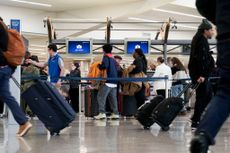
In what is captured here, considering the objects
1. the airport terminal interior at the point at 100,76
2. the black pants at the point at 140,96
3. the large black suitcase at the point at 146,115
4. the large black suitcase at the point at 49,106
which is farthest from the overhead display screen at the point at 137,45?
the large black suitcase at the point at 49,106

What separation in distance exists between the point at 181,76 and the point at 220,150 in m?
8.17

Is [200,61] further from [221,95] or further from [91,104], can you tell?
[91,104]

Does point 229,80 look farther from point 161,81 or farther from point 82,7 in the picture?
point 82,7

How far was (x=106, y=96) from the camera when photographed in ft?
35.0

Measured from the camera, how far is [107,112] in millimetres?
11914

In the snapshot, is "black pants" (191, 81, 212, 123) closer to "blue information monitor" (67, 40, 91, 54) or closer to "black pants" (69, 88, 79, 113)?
"black pants" (69, 88, 79, 113)

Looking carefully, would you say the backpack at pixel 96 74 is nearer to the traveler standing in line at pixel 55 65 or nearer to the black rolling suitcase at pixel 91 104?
the black rolling suitcase at pixel 91 104

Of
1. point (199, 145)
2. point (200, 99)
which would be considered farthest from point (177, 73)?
point (199, 145)

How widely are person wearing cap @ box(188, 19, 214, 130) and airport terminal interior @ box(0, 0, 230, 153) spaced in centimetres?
52

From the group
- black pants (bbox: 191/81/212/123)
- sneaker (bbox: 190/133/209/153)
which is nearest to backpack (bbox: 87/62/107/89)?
black pants (bbox: 191/81/212/123)

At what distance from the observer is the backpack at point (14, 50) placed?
20.5 feet

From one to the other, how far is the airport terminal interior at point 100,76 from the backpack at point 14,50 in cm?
93

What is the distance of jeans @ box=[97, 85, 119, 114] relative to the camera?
34.9 ft

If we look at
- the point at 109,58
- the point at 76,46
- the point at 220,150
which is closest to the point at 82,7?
the point at 76,46
